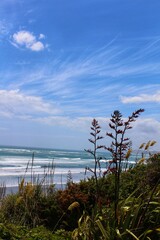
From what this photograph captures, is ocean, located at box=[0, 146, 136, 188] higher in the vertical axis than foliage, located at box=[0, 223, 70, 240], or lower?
higher

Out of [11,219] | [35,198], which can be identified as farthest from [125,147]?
[35,198]

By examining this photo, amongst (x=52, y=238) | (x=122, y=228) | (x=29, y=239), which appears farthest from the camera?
(x=52, y=238)

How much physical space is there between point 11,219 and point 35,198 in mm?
1034

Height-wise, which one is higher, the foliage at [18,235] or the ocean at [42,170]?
the ocean at [42,170]

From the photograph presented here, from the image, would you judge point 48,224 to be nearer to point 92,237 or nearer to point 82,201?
point 82,201

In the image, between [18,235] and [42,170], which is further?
[42,170]

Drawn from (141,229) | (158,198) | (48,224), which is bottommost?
(48,224)

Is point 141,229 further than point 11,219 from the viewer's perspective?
No

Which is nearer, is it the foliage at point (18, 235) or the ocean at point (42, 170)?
the foliage at point (18, 235)

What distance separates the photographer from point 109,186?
873 cm

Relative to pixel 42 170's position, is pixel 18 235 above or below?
below

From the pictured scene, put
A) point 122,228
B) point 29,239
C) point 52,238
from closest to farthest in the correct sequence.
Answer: point 122,228
point 29,239
point 52,238

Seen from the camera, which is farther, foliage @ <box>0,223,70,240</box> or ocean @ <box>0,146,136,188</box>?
ocean @ <box>0,146,136,188</box>

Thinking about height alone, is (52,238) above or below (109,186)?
below
